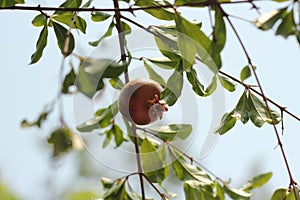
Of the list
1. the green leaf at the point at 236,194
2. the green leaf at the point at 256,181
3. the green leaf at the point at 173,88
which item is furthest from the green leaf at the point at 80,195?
the green leaf at the point at 173,88

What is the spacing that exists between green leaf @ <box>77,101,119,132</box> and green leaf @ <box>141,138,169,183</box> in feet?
0.33

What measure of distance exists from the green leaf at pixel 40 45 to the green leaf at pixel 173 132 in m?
0.26

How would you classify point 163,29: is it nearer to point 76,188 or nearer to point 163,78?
point 163,78

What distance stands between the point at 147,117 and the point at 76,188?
16.6 ft

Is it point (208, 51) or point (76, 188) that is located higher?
point (208, 51)

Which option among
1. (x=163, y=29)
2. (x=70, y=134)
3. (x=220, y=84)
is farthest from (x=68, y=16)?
(x=70, y=134)

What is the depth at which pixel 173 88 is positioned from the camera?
0.93 m

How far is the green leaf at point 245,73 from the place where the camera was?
38.3 inches

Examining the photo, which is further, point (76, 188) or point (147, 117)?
point (76, 188)

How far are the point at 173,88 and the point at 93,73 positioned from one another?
29 cm

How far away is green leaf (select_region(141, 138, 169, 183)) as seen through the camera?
3.42 feet

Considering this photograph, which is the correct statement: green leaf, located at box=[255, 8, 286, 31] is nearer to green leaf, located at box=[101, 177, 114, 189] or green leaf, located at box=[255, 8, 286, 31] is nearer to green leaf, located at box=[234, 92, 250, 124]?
green leaf, located at box=[234, 92, 250, 124]

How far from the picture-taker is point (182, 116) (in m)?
1.10

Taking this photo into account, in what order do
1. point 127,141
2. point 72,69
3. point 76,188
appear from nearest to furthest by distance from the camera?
point 72,69 < point 127,141 < point 76,188
